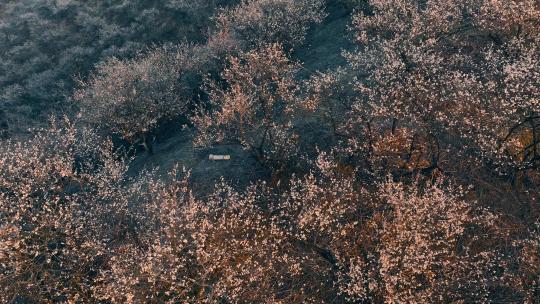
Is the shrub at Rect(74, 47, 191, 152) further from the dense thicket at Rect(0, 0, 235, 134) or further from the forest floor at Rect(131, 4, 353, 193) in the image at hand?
the dense thicket at Rect(0, 0, 235, 134)

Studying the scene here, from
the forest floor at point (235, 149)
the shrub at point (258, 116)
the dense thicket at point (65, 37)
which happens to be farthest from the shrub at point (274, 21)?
the shrub at point (258, 116)

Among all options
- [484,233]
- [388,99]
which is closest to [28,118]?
[388,99]

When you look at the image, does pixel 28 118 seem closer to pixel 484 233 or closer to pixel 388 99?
pixel 388 99

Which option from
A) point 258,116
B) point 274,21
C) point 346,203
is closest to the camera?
point 346,203

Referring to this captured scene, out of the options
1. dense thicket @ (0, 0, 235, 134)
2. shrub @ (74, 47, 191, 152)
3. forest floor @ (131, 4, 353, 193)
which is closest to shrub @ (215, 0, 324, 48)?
forest floor @ (131, 4, 353, 193)

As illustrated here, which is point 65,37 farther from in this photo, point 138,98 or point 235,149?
point 235,149

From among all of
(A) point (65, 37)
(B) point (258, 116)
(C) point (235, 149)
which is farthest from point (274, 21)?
(A) point (65, 37)

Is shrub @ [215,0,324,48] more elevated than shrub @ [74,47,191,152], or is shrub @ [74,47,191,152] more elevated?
shrub @ [215,0,324,48]

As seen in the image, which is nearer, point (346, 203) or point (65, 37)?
point (346, 203)

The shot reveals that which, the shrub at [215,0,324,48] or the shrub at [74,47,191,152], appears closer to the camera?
the shrub at [74,47,191,152]
